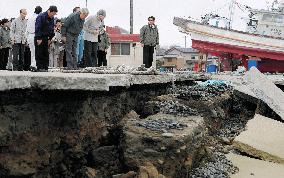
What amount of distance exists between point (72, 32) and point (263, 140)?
4297mm

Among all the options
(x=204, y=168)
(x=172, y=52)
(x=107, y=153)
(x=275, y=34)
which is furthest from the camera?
(x=172, y=52)

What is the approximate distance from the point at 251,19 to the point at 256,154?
24.8m

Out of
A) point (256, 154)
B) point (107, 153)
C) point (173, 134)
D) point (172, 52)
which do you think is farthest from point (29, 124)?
point (172, 52)

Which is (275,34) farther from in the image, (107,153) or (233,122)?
(107,153)

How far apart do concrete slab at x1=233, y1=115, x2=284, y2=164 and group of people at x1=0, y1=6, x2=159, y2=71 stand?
144 inches

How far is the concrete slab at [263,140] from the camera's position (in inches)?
228

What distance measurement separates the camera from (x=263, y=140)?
6383mm

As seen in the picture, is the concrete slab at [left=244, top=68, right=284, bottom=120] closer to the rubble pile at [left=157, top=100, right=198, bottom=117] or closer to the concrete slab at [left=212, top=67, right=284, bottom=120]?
the concrete slab at [left=212, top=67, right=284, bottom=120]

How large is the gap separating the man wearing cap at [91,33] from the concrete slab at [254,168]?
15.4ft

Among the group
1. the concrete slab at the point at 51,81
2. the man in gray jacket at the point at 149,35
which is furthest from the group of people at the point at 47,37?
the concrete slab at the point at 51,81

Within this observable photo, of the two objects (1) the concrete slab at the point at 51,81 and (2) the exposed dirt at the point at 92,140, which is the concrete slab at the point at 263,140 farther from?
(1) the concrete slab at the point at 51,81

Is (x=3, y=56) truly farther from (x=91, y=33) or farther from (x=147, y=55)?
(x=147, y=55)

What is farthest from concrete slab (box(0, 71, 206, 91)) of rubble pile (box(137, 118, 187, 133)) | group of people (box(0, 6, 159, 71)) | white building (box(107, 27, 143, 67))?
white building (box(107, 27, 143, 67))

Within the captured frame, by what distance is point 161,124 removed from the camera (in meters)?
4.38
